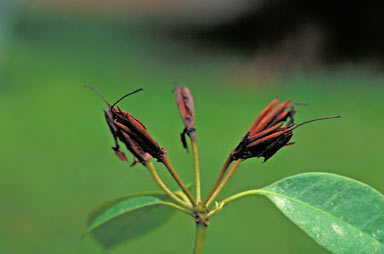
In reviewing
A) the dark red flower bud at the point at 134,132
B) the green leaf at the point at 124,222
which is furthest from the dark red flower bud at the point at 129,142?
the green leaf at the point at 124,222

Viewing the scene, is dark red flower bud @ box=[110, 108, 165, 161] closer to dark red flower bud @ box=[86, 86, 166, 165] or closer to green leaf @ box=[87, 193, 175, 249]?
dark red flower bud @ box=[86, 86, 166, 165]

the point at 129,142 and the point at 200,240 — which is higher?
the point at 129,142

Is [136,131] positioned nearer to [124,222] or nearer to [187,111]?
[187,111]

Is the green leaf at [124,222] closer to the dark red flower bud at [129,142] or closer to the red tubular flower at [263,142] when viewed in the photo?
the dark red flower bud at [129,142]

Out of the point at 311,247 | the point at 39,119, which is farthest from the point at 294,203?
the point at 39,119

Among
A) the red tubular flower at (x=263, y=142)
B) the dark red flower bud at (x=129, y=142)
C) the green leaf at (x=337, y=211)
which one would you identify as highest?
the dark red flower bud at (x=129, y=142)

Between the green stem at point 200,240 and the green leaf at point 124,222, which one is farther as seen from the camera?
the green leaf at point 124,222

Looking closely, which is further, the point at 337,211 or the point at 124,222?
the point at 124,222

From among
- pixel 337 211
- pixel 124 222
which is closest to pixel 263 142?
pixel 337 211
